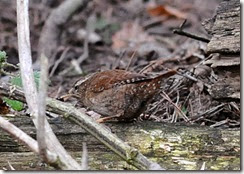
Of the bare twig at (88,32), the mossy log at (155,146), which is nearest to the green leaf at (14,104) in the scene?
the mossy log at (155,146)

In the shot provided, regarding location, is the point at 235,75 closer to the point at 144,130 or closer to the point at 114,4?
the point at 144,130

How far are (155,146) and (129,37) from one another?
3.83 m

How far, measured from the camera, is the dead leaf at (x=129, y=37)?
5.94 meters

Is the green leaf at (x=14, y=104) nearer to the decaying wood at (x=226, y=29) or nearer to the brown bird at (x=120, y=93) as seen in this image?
the brown bird at (x=120, y=93)

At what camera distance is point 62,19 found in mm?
5809

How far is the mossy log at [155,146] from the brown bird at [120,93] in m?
0.07

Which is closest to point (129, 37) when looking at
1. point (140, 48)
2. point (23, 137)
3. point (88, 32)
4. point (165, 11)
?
point (88, 32)

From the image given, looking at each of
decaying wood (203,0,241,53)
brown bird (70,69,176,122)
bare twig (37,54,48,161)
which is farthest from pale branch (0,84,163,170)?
decaying wood (203,0,241,53)

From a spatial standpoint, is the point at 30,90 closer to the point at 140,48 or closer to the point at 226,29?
the point at 226,29

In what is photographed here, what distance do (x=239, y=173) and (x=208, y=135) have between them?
0.29 meters

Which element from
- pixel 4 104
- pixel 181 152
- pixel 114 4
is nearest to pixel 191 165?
pixel 181 152

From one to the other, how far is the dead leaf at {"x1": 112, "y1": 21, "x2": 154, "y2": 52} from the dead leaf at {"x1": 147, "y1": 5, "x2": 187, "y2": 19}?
30cm

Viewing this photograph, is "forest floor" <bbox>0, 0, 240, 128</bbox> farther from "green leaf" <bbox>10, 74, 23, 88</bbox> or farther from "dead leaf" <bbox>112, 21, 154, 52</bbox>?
"green leaf" <bbox>10, 74, 23, 88</bbox>

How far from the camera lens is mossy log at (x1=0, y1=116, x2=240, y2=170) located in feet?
7.71
